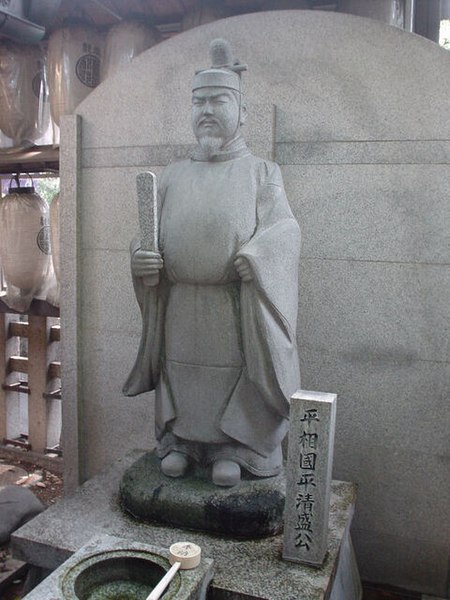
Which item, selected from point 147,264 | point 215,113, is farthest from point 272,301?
point 215,113

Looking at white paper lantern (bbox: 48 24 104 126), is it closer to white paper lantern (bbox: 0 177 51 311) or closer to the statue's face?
white paper lantern (bbox: 0 177 51 311)

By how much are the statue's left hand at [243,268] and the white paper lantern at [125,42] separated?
2.65 meters

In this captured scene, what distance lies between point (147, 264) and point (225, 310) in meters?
0.46

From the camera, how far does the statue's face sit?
2.88 meters

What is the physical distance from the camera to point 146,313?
3.20 meters

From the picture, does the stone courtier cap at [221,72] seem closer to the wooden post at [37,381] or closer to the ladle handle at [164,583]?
the ladle handle at [164,583]

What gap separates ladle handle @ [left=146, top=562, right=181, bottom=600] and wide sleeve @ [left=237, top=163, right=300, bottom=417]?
999 millimetres

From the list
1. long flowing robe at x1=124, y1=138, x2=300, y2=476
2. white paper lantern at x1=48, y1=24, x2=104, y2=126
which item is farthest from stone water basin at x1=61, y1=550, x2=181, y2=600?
white paper lantern at x1=48, y1=24, x2=104, y2=126

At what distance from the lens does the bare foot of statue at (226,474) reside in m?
2.95

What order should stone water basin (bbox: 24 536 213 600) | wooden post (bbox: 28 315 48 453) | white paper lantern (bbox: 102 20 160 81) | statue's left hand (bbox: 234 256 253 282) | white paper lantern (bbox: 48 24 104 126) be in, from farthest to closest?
wooden post (bbox: 28 315 48 453), white paper lantern (bbox: 48 24 104 126), white paper lantern (bbox: 102 20 160 81), statue's left hand (bbox: 234 256 253 282), stone water basin (bbox: 24 536 213 600)

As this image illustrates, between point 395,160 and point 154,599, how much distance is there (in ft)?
9.14

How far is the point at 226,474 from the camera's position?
2.95 meters

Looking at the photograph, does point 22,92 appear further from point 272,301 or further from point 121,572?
point 121,572

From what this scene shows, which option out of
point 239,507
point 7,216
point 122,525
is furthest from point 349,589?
point 7,216
